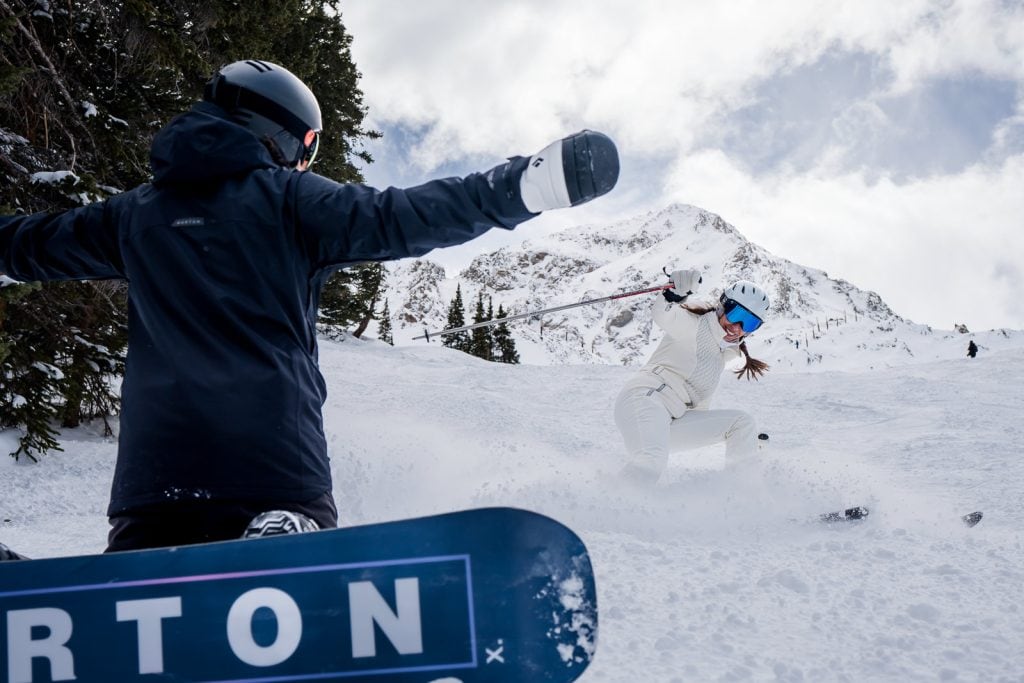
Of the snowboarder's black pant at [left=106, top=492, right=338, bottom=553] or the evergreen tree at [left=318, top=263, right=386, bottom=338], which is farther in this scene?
the evergreen tree at [left=318, top=263, right=386, bottom=338]

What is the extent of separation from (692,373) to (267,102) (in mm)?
4637

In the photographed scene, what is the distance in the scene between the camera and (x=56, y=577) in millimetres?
1245

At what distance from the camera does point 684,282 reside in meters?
5.59

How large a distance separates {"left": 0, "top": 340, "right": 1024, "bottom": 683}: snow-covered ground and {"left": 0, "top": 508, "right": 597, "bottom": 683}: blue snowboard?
130cm

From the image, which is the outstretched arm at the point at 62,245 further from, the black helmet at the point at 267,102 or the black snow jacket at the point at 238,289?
the black helmet at the point at 267,102

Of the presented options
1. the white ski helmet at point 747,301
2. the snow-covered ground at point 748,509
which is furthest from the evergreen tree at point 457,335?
the white ski helmet at point 747,301

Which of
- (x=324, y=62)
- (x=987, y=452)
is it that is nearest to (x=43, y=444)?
(x=987, y=452)

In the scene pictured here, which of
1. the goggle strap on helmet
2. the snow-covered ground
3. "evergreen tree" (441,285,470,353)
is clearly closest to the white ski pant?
the snow-covered ground

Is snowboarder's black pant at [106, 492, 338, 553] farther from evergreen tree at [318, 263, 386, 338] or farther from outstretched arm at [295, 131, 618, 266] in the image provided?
evergreen tree at [318, 263, 386, 338]

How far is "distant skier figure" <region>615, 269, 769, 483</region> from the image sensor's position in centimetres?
557

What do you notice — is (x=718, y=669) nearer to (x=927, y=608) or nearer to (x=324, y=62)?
(x=927, y=608)

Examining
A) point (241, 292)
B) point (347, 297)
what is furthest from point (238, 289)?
point (347, 297)

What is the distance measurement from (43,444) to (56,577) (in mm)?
5617

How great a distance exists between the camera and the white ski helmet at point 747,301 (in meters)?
5.84
